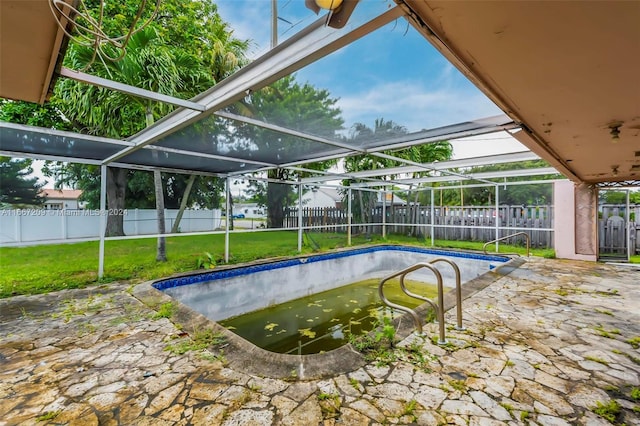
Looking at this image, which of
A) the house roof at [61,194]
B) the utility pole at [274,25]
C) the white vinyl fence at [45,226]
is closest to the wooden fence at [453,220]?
the white vinyl fence at [45,226]

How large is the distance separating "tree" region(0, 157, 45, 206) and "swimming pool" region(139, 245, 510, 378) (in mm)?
3550

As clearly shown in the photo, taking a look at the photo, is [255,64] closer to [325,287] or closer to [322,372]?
[322,372]

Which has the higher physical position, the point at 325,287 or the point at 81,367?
the point at 81,367

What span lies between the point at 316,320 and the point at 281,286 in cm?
158

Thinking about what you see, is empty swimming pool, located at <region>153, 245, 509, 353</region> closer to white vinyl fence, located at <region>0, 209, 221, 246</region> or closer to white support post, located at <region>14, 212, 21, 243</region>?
white vinyl fence, located at <region>0, 209, 221, 246</region>

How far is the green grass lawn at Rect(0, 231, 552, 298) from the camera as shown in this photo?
504cm

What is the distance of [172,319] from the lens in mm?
3309

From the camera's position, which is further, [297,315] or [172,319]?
[297,315]

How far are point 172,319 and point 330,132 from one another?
310 cm

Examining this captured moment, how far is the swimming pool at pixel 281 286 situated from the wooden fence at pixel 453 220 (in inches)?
60.5

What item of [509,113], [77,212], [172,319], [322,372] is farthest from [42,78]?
[77,212]

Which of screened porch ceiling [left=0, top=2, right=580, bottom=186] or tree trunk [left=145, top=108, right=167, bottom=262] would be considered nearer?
screened porch ceiling [left=0, top=2, right=580, bottom=186]

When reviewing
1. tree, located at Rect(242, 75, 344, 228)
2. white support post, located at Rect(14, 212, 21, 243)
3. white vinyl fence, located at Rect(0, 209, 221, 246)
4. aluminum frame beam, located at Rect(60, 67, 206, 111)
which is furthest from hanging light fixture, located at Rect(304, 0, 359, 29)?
white support post, located at Rect(14, 212, 21, 243)

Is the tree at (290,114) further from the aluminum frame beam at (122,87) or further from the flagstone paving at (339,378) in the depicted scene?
the flagstone paving at (339,378)
